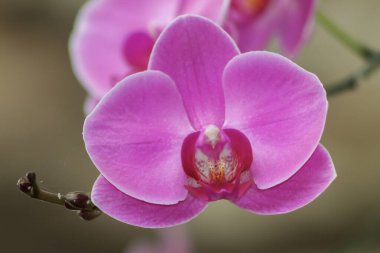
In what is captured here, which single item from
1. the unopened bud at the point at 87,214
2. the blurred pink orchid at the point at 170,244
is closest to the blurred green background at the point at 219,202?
the blurred pink orchid at the point at 170,244

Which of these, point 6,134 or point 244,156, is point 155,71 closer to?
point 244,156

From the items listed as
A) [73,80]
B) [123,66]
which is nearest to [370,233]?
[123,66]

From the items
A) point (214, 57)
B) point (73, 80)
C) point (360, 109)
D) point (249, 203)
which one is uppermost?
point (360, 109)

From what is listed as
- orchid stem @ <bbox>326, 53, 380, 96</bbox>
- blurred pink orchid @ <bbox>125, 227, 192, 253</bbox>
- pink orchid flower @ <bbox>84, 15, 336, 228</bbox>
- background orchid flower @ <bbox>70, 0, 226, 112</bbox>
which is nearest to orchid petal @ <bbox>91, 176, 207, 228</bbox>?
pink orchid flower @ <bbox>84, 15, 336, 228</bbox>

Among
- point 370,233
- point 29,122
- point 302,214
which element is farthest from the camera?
point 29,122

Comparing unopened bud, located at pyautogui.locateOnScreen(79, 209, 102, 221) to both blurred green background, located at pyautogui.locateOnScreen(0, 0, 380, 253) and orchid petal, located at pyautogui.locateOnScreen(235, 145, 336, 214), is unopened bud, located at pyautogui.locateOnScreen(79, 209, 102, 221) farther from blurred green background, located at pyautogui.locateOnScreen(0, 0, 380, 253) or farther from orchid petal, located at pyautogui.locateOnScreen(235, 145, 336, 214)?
blurred green background, located at pyautogui.locateOnScreen(0, 0, 380, 253)

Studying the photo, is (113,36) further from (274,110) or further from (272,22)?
(274,110)

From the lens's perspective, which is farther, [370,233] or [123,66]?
[370,233]
